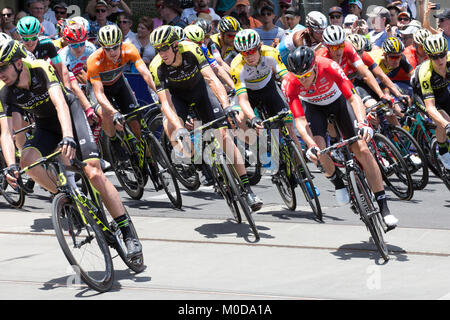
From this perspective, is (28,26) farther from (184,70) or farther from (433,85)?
(433,85)

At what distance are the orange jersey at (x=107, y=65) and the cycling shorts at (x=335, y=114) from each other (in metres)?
2.81

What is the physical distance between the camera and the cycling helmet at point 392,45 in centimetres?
1206

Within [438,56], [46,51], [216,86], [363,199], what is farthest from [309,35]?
[363,199]

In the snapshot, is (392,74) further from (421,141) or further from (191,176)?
(191,176)

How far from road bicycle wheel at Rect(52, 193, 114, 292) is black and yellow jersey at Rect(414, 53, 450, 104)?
197 inches

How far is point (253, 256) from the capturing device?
26.5 ft

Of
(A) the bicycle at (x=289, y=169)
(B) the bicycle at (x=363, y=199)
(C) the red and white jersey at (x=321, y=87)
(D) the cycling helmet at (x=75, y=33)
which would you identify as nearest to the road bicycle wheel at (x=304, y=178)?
(A) the bicycle at (x=289, y=169)

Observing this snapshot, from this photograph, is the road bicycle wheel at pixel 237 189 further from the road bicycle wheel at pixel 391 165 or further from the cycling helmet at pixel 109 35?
the cycling helmet at pixel 109 35

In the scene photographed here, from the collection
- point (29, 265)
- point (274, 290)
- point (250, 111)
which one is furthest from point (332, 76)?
point (29, 265)

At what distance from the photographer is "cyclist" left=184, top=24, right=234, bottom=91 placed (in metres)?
12.0

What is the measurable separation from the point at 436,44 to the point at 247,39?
2174 millimetres

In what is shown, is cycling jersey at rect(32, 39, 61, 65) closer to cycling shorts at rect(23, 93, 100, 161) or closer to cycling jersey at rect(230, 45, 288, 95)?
cycling jersey at rect(230, 45, 288, 95)

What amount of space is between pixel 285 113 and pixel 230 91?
8.35ft

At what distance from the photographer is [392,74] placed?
12.6 meters
